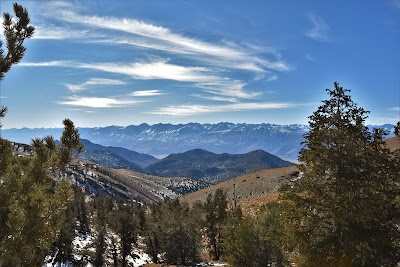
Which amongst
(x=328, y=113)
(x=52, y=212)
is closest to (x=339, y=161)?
(x=328, y=113)

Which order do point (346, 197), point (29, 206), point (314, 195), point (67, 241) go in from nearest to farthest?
point (29, 206) < point (346, 197) < point (314, 195) < point (67, 241)

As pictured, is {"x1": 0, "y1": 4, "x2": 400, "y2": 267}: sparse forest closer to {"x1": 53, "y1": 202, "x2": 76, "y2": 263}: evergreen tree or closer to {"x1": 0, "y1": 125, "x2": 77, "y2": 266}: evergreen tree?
{"x1": 0, "y1": 125, "x2": 77, "y2": 266}: evergreen tree

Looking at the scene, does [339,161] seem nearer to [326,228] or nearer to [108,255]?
[326,228]

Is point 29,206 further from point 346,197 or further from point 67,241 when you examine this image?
point 67,241

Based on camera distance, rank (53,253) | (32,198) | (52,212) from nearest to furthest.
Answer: (32,198), (52,212), (53,253)

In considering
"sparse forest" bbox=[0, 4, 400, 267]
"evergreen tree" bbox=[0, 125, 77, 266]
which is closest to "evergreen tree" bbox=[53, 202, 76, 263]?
"sparse forest" bbox=[0, 4, 400, 267]

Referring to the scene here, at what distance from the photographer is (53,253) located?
3201 inches

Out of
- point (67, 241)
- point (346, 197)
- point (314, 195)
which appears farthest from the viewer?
point (67, 241)

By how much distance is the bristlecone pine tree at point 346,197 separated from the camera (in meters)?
14.8

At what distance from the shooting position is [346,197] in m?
15.3

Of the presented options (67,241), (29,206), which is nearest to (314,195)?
(29,206)

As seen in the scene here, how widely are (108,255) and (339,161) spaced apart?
269 ft

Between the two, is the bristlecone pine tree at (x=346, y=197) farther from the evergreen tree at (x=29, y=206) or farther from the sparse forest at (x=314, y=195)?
the evergreen tree at (x=29, y=206)

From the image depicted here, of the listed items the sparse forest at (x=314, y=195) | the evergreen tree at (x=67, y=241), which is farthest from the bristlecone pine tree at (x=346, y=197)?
the evergreen tree at (x=67, y=241)
